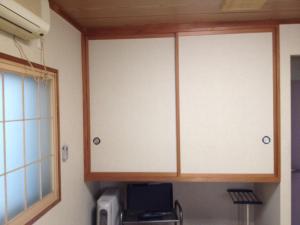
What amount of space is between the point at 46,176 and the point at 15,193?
1.12 ft

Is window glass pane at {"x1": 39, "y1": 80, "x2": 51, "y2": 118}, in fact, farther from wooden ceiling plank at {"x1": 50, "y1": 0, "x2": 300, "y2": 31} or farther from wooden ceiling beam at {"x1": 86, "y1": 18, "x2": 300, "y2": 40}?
wooden ceiling beam at {"x1": 86, "y1": 18, "x2": 300, "y2": 40}

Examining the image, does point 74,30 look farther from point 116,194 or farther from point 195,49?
point 116,194

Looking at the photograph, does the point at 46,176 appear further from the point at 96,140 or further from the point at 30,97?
the point at 96,140

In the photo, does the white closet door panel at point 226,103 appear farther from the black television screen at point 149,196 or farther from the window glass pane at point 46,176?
the window glass pane at point 46,176

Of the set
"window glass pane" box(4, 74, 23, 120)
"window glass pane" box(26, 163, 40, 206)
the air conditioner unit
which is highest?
the air conditioner unit

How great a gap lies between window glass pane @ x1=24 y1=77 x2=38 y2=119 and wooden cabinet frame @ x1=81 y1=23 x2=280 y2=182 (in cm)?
74

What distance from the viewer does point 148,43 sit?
88.7 inches

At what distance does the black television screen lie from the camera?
256 cm

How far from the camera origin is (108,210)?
2.21 metres

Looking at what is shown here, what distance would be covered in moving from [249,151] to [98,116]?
131 centimetres

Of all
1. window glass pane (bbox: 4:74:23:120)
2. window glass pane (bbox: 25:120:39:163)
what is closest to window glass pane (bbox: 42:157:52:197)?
window glass pane (bbox: 25:120:39:163)

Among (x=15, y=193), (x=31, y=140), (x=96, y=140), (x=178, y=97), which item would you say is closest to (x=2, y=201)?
(x=15, y=193)

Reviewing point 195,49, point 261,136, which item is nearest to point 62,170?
point 195,49

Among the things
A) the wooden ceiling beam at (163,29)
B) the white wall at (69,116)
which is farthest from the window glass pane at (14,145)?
the wooden ceiling beam at (163,29)
